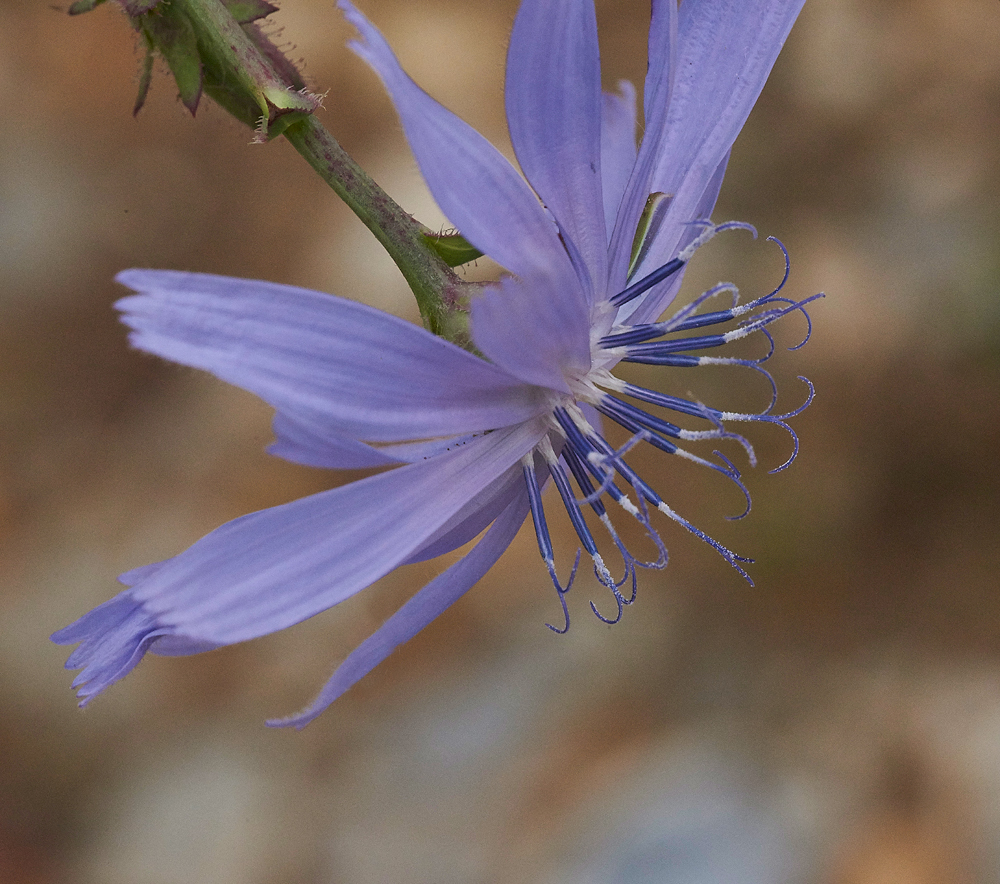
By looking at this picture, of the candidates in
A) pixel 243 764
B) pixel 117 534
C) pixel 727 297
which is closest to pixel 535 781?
pixel 243 764

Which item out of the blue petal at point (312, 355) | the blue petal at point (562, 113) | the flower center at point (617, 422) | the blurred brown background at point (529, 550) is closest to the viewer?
the blue petal at point (312, 355)

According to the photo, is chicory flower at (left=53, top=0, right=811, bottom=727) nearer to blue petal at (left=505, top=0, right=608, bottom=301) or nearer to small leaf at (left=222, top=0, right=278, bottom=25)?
blue petal at (left=505, top=0, right=608, bottom=301)

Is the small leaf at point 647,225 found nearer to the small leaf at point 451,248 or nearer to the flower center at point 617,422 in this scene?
the flower center at point 617,422

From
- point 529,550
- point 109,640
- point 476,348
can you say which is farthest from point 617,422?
point 529,550

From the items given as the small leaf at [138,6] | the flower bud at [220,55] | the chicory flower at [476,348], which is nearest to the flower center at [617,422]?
the chicory flower at [476,348]

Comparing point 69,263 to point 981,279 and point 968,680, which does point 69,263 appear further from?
point 968,680

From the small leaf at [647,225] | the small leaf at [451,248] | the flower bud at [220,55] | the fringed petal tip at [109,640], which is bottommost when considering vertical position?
the small leaf at [647,225]

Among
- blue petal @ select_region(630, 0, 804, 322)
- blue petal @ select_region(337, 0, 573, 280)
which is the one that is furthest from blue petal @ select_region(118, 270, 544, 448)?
blue petal @ select_region(630, 0, 804, 322)
